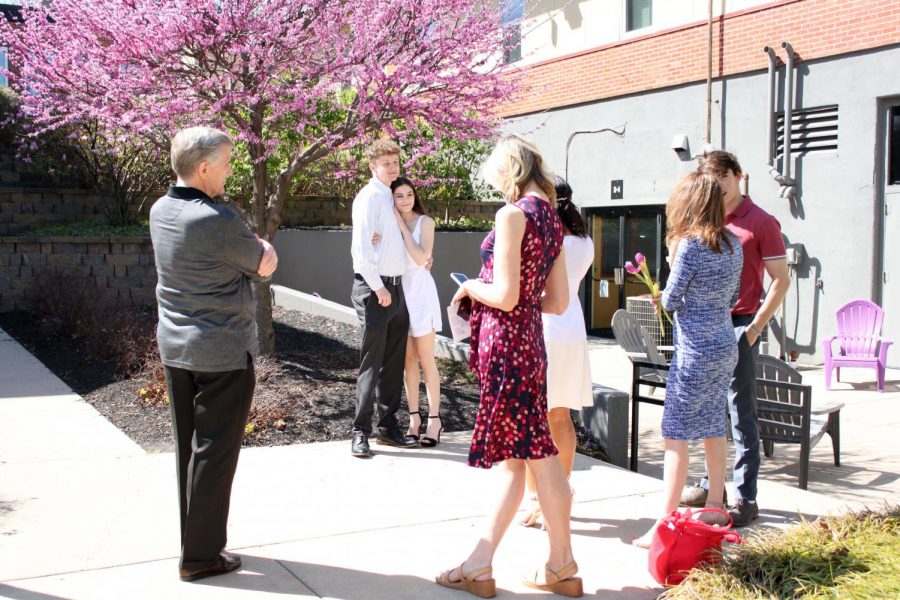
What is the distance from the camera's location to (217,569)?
391 centimetres

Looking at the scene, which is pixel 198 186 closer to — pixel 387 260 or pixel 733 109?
pixel 387 260

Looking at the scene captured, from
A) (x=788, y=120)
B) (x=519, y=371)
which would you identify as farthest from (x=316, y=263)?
(x=519, y=371)

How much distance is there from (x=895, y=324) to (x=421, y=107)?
6705 mm

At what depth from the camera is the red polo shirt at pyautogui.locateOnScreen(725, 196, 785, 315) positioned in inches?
192

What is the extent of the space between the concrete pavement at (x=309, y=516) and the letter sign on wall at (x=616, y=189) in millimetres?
7947

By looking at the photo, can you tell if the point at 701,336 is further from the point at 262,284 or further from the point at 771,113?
the point at 771,113

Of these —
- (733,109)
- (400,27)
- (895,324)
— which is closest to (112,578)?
(400,27)

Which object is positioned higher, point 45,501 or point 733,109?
point 733,109

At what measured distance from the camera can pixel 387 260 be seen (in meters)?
6.05

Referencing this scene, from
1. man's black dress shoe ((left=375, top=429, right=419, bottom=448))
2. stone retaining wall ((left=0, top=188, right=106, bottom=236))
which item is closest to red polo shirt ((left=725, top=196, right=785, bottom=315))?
man's black dress shoe ((left=375, top=429, right=419, bottom=448))

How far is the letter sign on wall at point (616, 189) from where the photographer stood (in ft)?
46.9

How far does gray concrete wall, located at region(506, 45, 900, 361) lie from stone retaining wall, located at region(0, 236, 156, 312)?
19.0ft

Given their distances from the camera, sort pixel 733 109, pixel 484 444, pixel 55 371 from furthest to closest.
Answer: pixel 733 109 < pixel 55 371 < pixel 484 444

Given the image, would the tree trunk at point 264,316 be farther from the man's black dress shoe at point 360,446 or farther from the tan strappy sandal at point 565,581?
the tan strappy sandal at point 565,581
